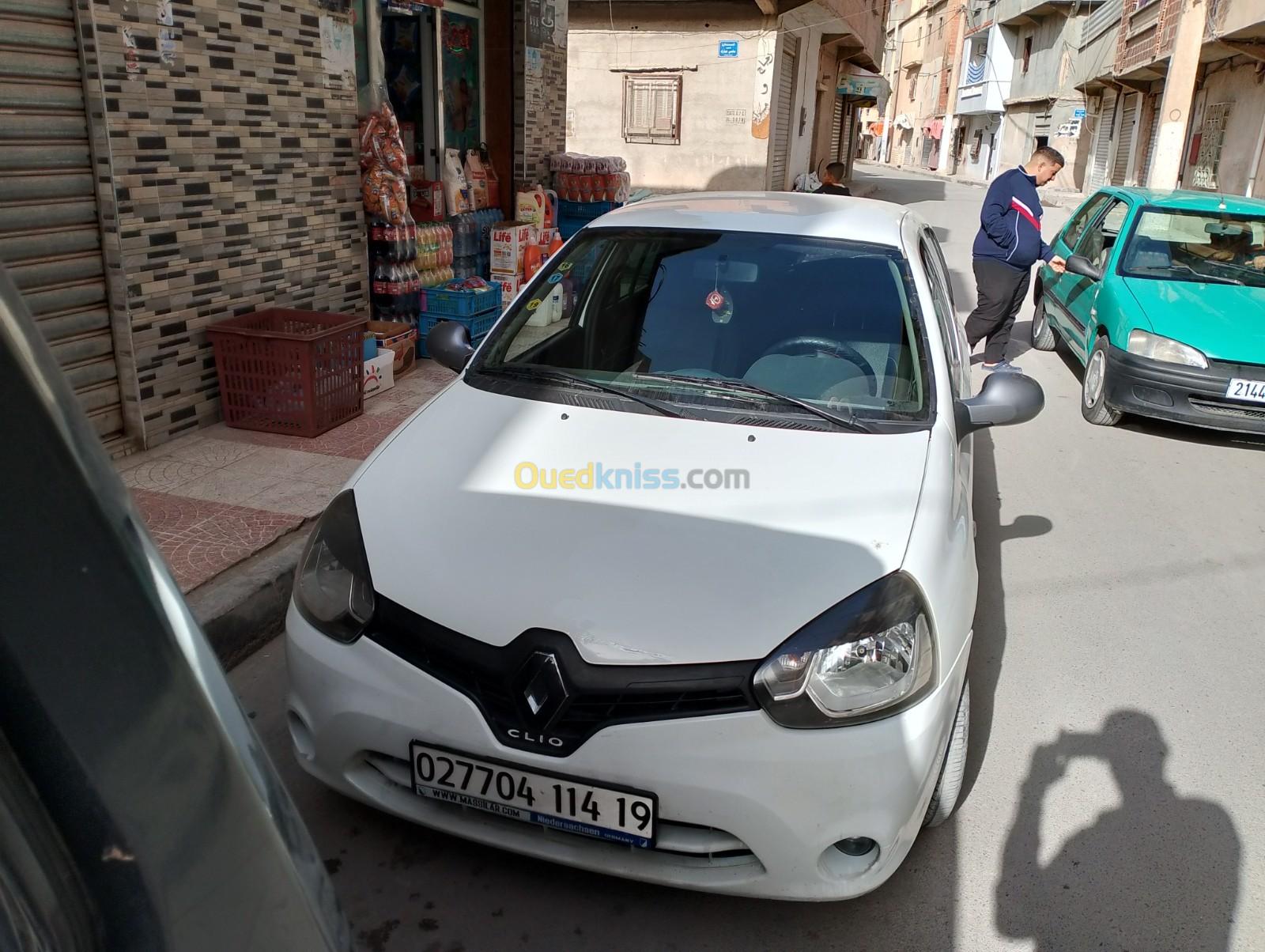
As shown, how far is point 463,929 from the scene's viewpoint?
2.41 meters

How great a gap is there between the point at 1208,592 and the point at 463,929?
3751mm

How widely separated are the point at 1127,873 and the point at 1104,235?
6.70 metres

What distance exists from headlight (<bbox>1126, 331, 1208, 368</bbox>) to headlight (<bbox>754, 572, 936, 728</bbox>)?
508 centimetres

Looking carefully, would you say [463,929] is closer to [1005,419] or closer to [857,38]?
[1005,419]

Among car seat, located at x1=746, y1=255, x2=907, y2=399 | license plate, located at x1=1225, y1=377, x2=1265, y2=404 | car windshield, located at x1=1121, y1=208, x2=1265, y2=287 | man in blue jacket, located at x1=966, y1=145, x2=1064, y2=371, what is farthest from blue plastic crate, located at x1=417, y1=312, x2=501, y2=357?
license plate, located at x1=1225, y1=377, x2=1265, y2=404

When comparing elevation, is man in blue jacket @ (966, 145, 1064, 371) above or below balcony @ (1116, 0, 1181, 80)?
below

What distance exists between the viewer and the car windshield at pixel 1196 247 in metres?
7.18

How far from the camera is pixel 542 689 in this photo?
2211mm

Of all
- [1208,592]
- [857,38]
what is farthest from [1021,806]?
[857,38]

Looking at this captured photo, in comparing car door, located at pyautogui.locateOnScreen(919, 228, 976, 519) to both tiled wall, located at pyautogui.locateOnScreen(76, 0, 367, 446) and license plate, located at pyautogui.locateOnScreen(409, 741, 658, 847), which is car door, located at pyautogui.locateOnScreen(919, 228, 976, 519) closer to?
license plate, located at pyautogui.locateOnScreen(409, 741, 658, 847)

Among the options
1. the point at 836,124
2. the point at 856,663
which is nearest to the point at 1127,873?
the point at 856,663

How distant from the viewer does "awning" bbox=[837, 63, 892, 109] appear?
29312 millimetres

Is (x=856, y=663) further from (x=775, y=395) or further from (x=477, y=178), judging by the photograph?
(x=477, y=178)

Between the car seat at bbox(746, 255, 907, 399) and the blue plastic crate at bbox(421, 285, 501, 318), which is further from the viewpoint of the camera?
the blue plastic crate at bbox(421, 285, 501, 318)
